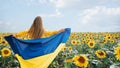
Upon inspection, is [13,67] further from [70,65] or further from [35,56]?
[70,65]

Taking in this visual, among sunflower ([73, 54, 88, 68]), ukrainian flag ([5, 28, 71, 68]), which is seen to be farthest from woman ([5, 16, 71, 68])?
sunflower ([73, 54, 88, 68])

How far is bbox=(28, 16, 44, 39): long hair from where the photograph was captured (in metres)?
7.19

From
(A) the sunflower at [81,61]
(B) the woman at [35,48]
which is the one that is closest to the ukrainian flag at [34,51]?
(B) the woman at [35,48]

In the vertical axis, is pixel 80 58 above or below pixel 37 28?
below

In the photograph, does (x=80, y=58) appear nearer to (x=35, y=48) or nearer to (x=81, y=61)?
(x=81, y=61)

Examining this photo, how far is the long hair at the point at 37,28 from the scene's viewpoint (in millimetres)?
7188

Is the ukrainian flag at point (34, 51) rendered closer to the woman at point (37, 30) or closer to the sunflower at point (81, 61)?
the woman at point (37, 30)

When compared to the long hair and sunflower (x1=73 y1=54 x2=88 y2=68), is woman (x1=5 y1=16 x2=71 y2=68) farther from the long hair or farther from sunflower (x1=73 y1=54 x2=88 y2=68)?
sunflower (x1=73 y1=54 x2=88 y2=68)

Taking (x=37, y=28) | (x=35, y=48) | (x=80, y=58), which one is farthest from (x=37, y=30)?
(x=80, y=58)

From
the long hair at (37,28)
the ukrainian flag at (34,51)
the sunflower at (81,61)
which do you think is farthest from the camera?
the ukrainian flag at (34,51)

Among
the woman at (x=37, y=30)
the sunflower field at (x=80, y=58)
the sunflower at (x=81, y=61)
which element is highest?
the woman at (x=37, y=30)

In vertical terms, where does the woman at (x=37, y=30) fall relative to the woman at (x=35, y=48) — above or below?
above

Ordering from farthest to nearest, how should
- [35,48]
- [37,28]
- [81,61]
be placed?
[35,48] < [37,28] < [81,61]

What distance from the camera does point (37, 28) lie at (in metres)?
7.20
